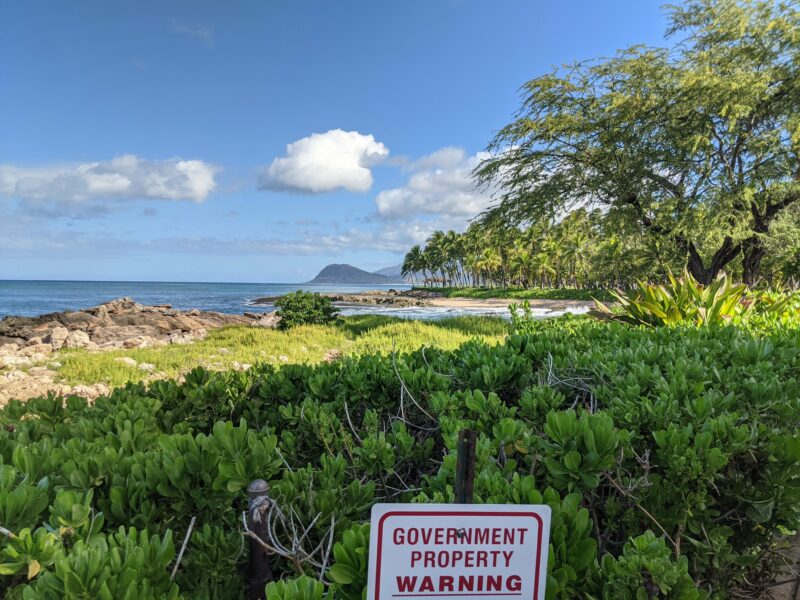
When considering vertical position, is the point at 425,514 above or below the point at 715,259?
below

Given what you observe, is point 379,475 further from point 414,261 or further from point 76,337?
point 414,261

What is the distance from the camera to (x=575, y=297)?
5134 cm

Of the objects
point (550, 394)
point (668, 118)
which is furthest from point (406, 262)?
point (550, 394)

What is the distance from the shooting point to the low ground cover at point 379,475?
1224 mm

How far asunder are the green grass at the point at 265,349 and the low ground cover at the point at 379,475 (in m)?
4.99

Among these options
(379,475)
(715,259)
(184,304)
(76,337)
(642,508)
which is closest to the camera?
(642,508)

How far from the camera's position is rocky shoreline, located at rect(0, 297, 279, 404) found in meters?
7.96

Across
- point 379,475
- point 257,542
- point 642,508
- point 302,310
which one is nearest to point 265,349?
point 302,310

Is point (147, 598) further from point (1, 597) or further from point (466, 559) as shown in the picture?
point (466, 559)

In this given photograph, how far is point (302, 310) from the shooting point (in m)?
17.5

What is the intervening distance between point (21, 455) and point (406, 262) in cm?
10464

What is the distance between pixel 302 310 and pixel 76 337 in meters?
7.04

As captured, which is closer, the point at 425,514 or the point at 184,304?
the point at 425,514

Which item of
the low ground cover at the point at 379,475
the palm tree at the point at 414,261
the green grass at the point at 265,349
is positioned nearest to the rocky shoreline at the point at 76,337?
the green grass at the point at 265,349
